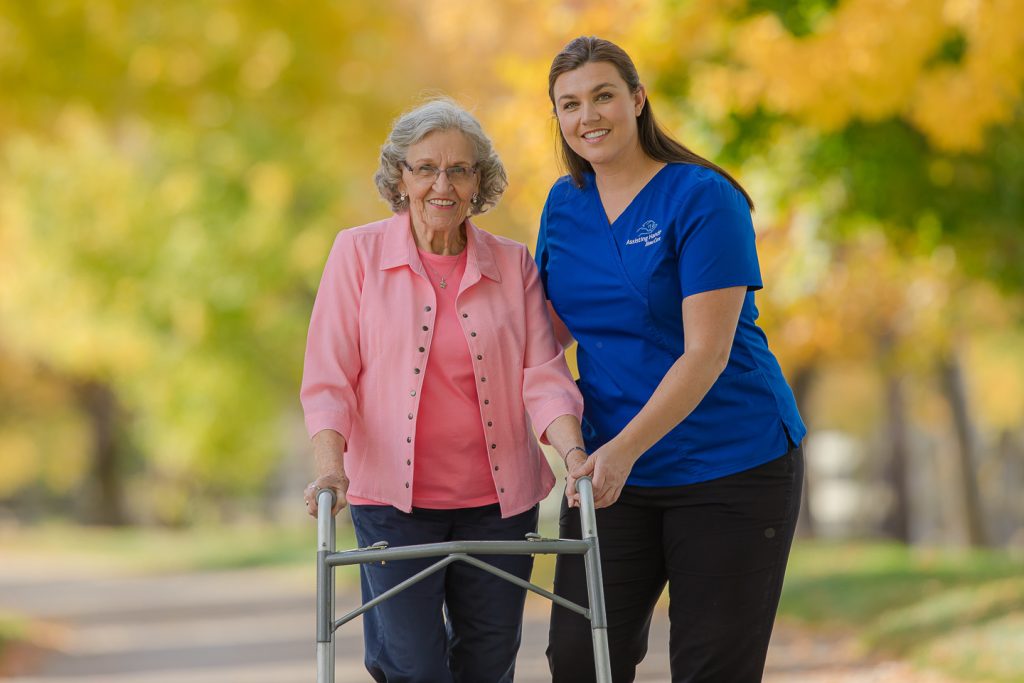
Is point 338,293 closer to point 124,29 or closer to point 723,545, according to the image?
point 723,545

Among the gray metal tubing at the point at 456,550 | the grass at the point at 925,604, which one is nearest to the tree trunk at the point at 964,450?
the grass at the point at 925,604

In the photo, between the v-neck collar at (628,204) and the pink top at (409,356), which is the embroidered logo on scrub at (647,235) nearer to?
the v-neck collar at (628,204)

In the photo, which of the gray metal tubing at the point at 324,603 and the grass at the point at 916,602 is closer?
the gray metal tubing at the point at 324,603

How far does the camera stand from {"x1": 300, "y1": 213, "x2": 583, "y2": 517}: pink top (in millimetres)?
3760

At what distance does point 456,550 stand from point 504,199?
930 centimetres

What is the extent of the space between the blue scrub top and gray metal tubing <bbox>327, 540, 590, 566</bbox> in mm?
491

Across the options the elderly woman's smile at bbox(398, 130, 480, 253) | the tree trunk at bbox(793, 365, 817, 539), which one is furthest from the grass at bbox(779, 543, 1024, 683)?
the elderly woman's smile at bbox(398, 130, 480, 253)

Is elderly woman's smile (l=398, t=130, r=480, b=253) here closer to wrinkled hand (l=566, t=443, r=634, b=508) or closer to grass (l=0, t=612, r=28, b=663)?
wrinkled hand (l=566, t=443, r=634, b=508)

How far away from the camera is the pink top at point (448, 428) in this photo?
381cm

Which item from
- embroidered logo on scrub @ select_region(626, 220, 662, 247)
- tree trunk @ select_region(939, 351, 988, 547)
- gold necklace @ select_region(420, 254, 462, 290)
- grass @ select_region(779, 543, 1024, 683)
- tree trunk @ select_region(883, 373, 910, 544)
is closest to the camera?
embroidered logo on scrub @ select_region(626, 220, 662, 247)

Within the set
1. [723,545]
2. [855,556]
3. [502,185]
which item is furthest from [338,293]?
[855,556]

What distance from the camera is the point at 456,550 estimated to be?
3.29 m

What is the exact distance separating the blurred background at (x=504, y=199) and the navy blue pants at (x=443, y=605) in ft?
3.71

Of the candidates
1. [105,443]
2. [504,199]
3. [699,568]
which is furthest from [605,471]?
[105,443]
